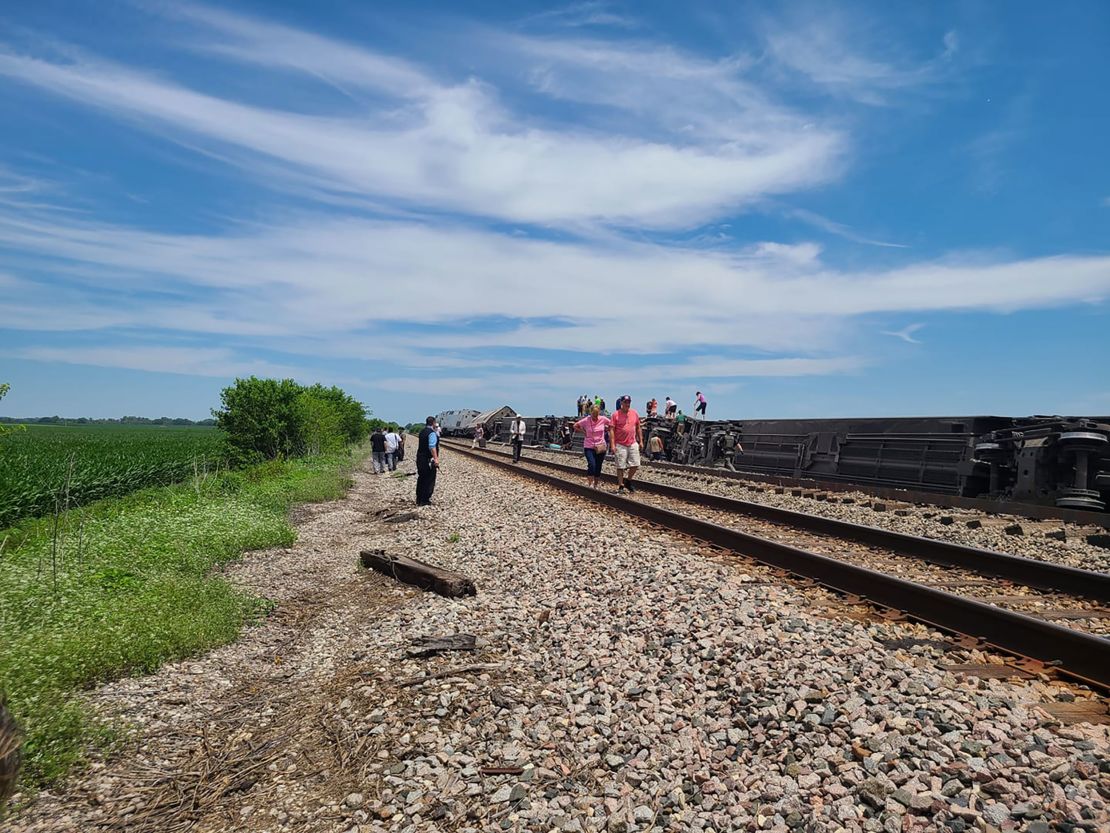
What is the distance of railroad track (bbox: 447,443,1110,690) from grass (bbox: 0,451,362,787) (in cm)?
560

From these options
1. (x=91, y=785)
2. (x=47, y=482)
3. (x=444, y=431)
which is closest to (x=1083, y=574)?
(x=91, y=785)

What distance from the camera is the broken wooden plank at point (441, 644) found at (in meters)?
5.35

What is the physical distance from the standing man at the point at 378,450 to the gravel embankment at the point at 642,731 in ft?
66.9

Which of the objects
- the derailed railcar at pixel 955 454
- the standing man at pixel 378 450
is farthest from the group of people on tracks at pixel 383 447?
the derailed railcar at pixel 955 454

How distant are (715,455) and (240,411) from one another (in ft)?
60.8

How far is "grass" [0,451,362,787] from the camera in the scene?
14.3 feet

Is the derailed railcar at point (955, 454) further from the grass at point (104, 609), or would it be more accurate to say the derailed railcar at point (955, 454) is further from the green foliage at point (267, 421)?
the green foliage at point (267, 421)

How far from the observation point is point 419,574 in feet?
25.8

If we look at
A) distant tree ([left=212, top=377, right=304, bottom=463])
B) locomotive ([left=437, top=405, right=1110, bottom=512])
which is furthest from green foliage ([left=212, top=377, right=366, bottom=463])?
locomotive ([left=437, top=405, right=1110, bottom=512])

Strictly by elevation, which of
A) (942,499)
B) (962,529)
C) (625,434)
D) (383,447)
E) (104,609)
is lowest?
(104,609)

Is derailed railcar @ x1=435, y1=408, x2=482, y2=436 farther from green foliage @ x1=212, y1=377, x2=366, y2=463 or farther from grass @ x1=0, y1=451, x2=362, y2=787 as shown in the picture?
grass @ x1=0, y1=451, x2=362, y2=787

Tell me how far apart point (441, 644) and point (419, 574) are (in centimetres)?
252

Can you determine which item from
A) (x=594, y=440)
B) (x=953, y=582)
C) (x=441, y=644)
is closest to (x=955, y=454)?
(x=594, y=440)

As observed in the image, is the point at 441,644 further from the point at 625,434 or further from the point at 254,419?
the point at 254,419
